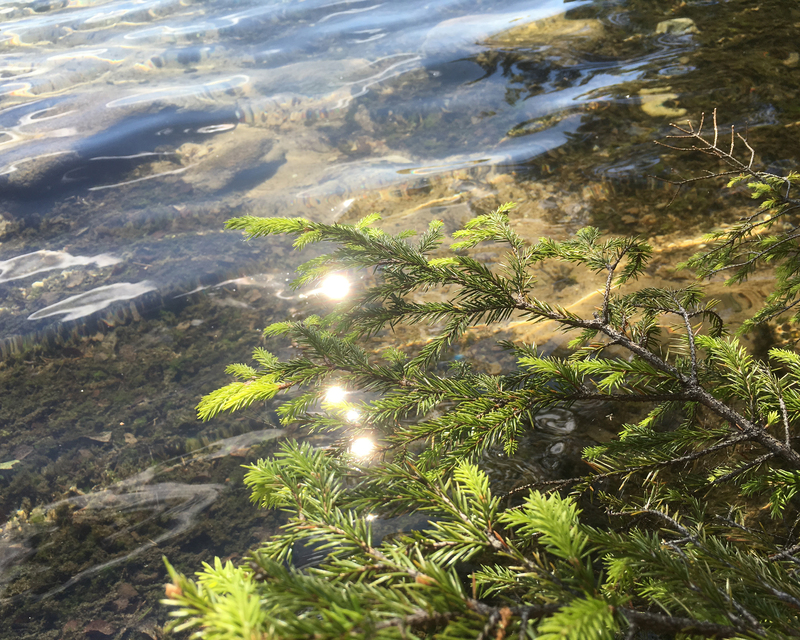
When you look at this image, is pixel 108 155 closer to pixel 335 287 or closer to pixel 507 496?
pixel 335 287

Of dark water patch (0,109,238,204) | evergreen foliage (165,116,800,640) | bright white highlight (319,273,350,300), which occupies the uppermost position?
dark water patch (0,109,238,204)

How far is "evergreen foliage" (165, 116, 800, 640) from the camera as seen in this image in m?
0.74

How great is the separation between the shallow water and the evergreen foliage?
2.78 ft

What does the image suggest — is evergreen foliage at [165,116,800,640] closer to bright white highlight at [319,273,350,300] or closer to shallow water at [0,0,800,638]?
shallow water at [0,0,800,638]

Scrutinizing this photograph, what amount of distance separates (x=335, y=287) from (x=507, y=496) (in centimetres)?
241

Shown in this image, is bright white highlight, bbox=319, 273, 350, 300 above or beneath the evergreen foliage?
beneath

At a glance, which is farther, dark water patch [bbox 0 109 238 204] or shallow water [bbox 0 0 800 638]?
dark water patch [bbox 0 109 238 204]

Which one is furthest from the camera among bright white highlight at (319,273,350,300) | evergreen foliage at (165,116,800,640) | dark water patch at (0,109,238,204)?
dark water patch at (0,109,238,204)

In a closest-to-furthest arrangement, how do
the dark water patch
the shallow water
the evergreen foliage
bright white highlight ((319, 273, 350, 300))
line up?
the evergreen foliage → the shallow water → bright white highlight ((319, 273, 350, 300)) → the dark water patch

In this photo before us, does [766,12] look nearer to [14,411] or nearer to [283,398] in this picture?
[283,398]

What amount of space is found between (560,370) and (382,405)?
1.78 feet

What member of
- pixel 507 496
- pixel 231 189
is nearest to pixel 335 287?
pixel 231 189

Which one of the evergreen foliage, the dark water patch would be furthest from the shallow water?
the evergreen foliage

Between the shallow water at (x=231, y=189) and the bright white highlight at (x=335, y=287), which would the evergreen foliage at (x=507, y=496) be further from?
the bright white highlight at (x=335, y=287)
